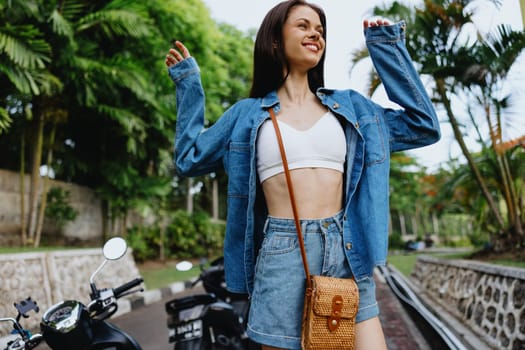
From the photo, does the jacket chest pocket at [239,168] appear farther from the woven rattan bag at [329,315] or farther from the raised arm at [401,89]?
the raised arm at [401,89]

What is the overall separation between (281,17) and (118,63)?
798 centimetres

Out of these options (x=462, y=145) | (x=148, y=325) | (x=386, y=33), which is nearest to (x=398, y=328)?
(x=148, y=325)

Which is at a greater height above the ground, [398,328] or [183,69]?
[183,69]

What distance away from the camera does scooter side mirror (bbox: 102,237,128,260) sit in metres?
2.39

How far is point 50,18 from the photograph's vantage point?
776 cm

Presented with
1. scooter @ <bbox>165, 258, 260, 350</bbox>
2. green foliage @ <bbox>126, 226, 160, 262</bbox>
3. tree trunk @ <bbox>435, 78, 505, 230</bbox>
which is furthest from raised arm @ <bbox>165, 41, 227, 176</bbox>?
green foliage @ <bbox>126, 226, 160, 262</bbox>

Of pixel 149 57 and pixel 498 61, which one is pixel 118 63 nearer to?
pixel 149 57

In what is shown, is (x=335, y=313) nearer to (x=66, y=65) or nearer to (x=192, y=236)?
(x=66, y=65)

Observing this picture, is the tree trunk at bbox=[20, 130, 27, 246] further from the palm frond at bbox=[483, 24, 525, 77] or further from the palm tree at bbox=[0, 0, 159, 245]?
the palm frond at bbox=[483, 24, 525, 77]

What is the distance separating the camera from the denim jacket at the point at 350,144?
155cm

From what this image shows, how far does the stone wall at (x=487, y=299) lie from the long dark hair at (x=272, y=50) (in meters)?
3.12

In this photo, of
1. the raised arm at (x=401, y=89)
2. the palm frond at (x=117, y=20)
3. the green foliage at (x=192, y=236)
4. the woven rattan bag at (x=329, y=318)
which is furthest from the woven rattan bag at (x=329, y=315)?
the green foliage at (x=192, y=236)

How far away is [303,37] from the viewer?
5.61ft

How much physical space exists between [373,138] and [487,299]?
12.6ft
